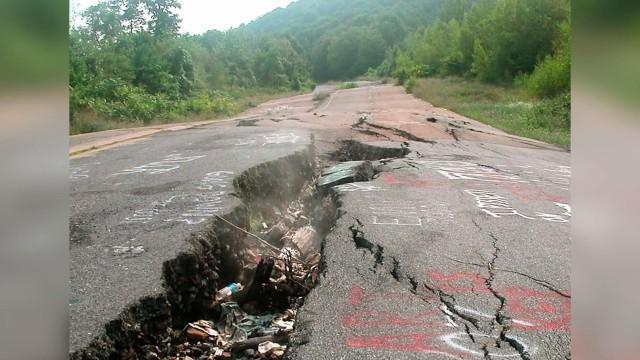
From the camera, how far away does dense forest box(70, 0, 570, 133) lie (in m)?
2.46

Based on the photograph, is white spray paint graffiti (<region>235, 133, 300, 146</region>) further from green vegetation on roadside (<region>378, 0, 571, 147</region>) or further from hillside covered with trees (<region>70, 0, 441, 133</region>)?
green vegetation on roadside (<region>378, 0, 571, 147</region>)

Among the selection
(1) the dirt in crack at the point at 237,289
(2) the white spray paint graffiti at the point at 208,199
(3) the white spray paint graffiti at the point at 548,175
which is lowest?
(1) the dirt in crack at the point at 237,289

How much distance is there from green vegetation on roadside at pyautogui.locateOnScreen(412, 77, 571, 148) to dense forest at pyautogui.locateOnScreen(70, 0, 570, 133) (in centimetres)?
7

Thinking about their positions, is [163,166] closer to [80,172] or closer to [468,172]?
[80,172]

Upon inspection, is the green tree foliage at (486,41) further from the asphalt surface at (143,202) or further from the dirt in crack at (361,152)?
the dirt in crack at (361,152)

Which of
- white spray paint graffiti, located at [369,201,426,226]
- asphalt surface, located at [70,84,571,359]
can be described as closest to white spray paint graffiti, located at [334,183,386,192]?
asphalt surface, located at [70,84,571,359]

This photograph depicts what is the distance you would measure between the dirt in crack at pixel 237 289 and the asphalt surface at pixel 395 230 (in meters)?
0.11

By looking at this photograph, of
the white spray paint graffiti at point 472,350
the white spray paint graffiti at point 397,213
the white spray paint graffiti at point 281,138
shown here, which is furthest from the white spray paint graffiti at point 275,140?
the white spray paint graffiti at point 472,350

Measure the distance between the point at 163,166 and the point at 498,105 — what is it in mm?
2474

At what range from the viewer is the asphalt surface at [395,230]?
197 cm

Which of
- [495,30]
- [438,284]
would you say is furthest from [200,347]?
[495,30]
